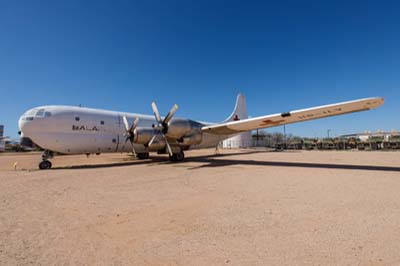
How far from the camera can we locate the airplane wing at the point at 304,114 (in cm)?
1025

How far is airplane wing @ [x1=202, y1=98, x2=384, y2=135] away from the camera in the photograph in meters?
10.2

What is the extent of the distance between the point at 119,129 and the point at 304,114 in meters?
13.4

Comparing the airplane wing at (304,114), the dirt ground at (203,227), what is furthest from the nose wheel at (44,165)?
the airplane wing at (304,114)

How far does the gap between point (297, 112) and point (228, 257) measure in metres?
11.3

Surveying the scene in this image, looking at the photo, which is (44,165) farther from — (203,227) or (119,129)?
(203,227)

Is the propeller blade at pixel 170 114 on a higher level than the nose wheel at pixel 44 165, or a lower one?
higher

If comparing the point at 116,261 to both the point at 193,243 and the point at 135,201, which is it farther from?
the point at 135,201

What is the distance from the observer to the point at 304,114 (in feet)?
40.2

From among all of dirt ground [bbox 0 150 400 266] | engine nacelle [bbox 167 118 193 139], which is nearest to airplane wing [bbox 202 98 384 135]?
engine nacelle [bbox 167 118 193 139]

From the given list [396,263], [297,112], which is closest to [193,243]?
[396,263]

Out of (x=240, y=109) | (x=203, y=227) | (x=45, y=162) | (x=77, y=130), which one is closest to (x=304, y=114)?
(x=203, y=227)

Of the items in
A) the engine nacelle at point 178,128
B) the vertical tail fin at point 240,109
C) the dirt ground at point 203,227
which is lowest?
the dirt ground at point 203,227

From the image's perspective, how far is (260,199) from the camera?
5.48 metres

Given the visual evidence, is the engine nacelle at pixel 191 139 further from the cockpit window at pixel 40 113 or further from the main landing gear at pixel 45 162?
the cockpit window at pixel 40 113
